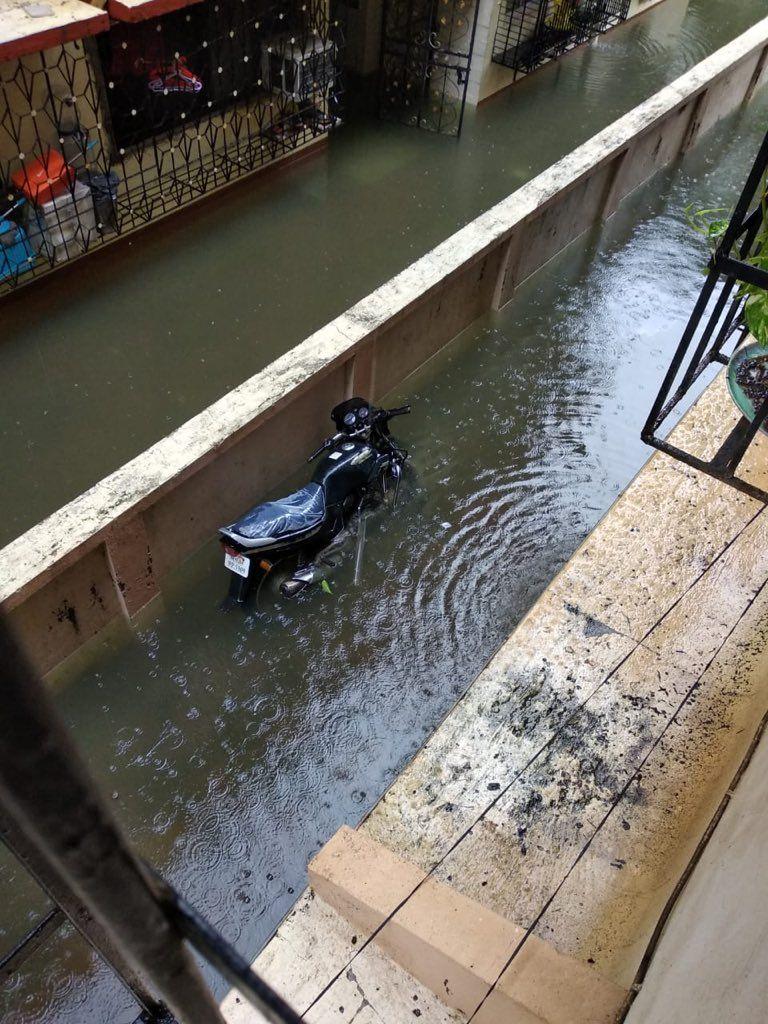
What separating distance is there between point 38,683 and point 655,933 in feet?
7.49

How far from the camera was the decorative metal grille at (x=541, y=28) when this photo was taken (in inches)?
357

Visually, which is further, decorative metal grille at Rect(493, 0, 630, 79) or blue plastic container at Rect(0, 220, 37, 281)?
decorative metal grille at Rect(493, 0, 630, 79)

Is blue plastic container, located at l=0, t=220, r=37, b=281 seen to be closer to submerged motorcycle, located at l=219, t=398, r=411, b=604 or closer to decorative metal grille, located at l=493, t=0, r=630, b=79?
submerged motorcycle, located at l=219, t=398, r=411, b=604

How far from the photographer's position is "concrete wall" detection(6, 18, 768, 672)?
11.8 ft

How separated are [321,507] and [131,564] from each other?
990mm

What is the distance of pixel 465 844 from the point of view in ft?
9.61

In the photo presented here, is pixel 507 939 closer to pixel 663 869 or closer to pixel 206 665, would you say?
pixel 663 869

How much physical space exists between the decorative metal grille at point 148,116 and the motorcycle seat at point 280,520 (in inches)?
118

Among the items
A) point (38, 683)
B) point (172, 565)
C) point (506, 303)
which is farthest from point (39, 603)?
point (506, 303)

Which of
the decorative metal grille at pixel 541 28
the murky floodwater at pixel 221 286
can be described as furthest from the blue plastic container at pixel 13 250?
the decorative metal grille at pixel 541 28

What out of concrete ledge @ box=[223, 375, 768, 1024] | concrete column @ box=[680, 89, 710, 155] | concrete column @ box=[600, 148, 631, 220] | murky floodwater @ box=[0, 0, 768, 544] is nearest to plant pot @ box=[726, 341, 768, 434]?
concrete ledge @ box=[223, 375, 768, 1024]

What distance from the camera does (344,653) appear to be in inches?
160

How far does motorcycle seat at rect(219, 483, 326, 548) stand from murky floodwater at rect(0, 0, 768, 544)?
4.30ft

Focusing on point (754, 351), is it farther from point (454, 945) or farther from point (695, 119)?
point (695, 119)
